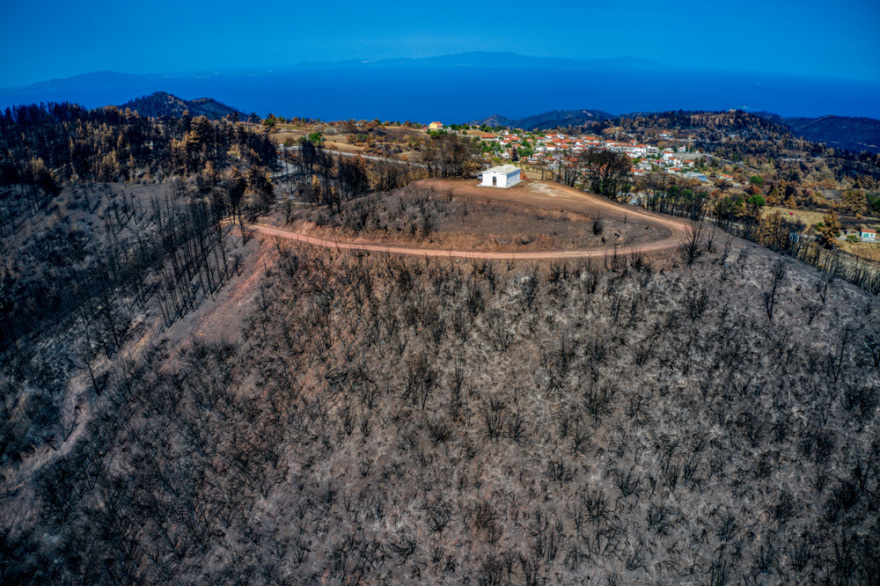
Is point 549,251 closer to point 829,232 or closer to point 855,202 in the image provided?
point 829,232

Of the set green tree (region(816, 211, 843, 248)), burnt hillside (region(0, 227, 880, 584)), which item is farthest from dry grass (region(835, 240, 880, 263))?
burnt hillside (region(0, 227, 880, 584))

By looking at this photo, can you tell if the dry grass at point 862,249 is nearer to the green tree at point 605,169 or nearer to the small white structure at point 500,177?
the green tree at point 605,169

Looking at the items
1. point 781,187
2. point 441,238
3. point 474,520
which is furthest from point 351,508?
point 781,187

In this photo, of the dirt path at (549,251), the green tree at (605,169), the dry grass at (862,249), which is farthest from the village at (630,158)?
the dirt path at (549,251)

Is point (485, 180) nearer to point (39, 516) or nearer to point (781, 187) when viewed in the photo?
point (39, 516)

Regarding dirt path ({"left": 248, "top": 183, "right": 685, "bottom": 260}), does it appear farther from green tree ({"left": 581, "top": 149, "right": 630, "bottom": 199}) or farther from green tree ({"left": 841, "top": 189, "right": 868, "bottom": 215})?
green tree ({"left": 841, "top": 189, "right": 868, "bottom": 215})

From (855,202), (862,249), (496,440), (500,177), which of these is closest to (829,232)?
(862,249)
